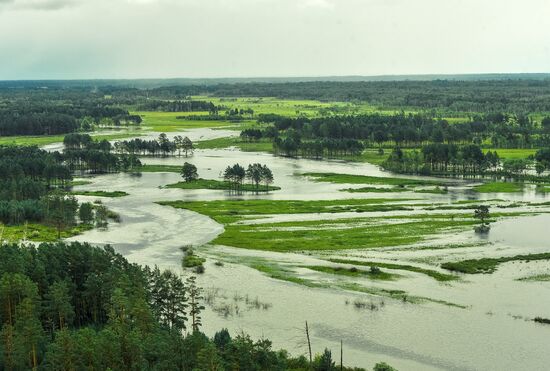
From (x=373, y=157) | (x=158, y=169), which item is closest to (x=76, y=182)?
(x=158, y=169)

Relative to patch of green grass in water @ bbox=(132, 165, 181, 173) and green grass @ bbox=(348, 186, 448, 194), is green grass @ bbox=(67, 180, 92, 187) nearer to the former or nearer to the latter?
patch of green grass in water @ bbox=(132, 165, 181, 173)

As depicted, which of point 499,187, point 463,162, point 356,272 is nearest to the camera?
point 356,272

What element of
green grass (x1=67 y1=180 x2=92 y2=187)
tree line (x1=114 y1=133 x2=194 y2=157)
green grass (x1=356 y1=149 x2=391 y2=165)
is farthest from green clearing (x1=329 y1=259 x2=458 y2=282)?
tree line (x1=114 y1=133 x2=194 y2=157)

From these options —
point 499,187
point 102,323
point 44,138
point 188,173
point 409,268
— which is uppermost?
point 44,138

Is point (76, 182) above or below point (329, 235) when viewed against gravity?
above

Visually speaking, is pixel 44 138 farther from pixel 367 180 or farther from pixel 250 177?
pixel 367 180

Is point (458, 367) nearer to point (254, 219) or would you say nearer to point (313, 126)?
point (254, 219)
